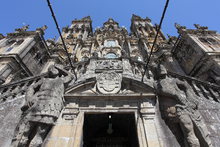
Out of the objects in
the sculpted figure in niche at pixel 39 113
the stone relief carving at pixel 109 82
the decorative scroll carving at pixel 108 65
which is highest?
the decorative scroll carving at pixel 108 65

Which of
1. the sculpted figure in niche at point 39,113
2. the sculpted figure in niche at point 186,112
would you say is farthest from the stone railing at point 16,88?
the sculpted figure in niche at point 186,112

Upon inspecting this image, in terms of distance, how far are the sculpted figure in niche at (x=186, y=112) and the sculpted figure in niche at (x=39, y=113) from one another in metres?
4.28

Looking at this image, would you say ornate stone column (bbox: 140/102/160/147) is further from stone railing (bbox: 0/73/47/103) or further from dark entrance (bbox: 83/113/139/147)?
stone railing (bbox: 0/73/47/103)

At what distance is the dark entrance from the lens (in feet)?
23.4

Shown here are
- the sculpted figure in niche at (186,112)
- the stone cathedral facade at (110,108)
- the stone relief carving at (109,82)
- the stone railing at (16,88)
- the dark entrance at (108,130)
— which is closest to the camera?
the sculpted figure in niche at (186,112)

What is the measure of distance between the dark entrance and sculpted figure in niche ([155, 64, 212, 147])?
2.47 m

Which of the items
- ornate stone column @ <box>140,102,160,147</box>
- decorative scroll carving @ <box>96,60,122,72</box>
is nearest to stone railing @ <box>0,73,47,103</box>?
decorative scroll carving @ <box>96,60,122,72</box>

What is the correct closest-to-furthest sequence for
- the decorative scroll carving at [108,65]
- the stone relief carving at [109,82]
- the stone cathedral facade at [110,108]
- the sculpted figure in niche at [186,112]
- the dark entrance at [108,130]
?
the sculpted figure in niche at [186,112] → the stone cathedral facade at [110,108] → the stone relief carving at [109,82] → the dark entrance at [108,130] → the decorative scroll carving at [108,65]

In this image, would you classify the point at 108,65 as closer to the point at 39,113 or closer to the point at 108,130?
the point at 108,130

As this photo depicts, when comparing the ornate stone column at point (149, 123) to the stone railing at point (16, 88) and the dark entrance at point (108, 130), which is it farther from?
the stone railing at point (16, 88)

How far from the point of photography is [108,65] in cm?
780

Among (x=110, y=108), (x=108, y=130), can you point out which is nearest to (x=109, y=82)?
(x=110, y=108)

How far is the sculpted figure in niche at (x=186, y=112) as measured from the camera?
446cm

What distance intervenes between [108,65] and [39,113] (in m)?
4.23
